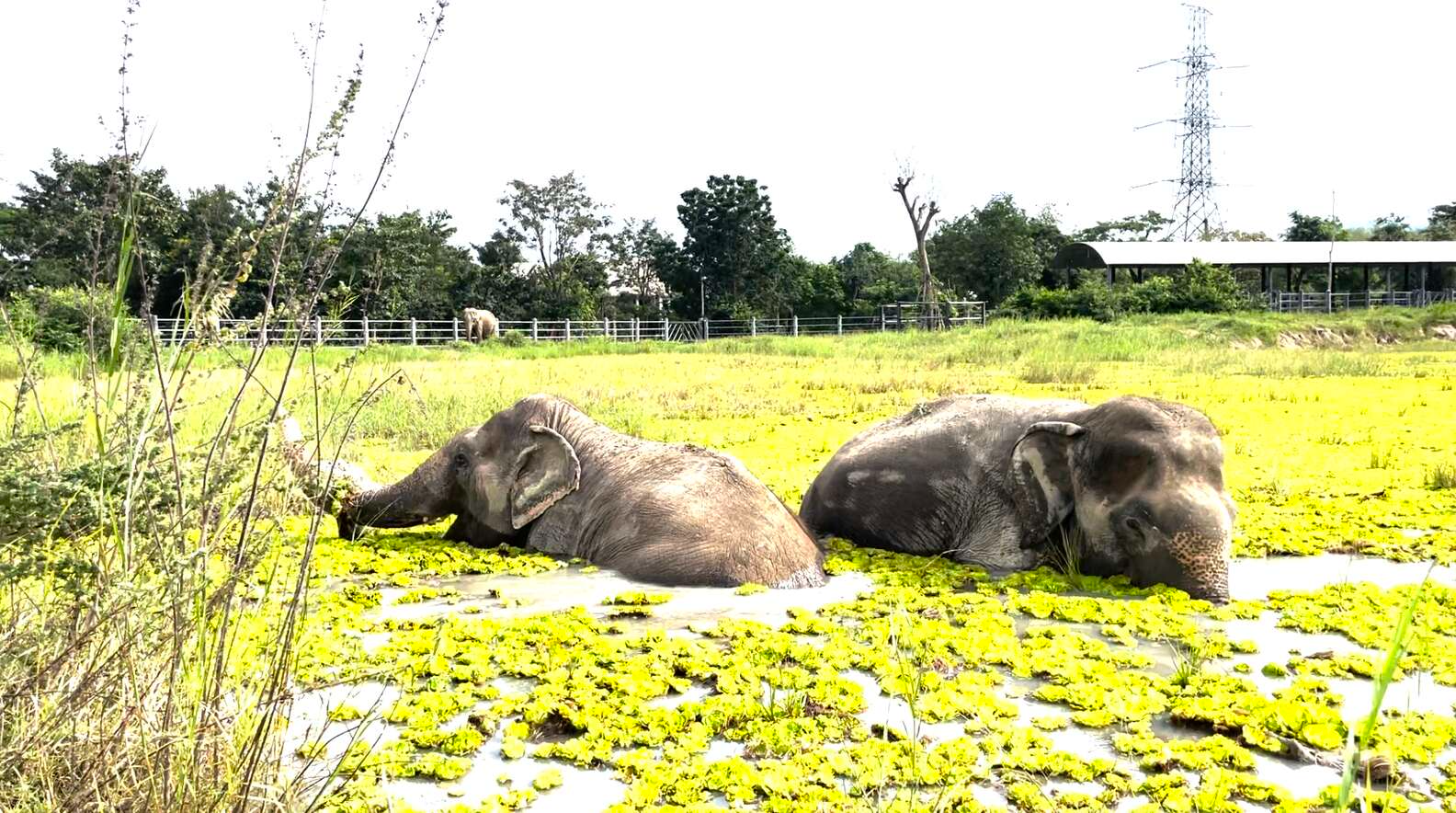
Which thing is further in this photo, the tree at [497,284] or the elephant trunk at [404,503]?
the tree at [497,284]

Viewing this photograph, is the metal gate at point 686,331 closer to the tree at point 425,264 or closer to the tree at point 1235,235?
the tree at point 425,264

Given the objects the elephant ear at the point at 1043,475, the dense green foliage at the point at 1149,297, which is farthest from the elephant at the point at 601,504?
the dense green foliage at the point at 1149,297

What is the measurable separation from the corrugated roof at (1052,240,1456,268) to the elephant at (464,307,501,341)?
72.5 ft

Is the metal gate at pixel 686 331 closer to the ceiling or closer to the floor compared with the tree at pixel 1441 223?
closer to the floor

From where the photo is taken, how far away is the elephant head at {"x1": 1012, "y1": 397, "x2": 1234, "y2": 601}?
5.39 m

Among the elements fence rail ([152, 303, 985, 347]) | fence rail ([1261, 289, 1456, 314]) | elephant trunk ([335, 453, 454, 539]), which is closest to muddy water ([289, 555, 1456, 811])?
elephant trunk ([335, 453, 454, 539])

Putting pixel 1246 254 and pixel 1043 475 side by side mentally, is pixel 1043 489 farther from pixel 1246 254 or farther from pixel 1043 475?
pixel 1246 254

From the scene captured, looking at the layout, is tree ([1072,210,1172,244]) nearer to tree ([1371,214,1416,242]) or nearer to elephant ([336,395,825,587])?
tree ([1371,214,1416,242])

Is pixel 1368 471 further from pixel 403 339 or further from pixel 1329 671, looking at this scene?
pixel 403 339

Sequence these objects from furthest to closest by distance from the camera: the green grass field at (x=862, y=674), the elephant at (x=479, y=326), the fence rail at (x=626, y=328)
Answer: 1. the elephant at (x=479, y=326)
2. the fence rail at (x=626, y=328)
3. the green grass field at (x=862, y=674)

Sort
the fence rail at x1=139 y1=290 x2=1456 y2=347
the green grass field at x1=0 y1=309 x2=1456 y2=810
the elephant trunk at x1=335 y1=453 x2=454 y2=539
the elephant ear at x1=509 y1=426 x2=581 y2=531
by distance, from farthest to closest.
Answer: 1. the fence rail at x1=139 y1=290 x2=1456 y2=347
2. the elephant trunk at x1=335 y1=453 x2=454 y2=539
3. the elephant ear at x1=509 y1=426 x2=581 y2=531
4. the green grass field at x1=0 y1=309 x2=1456 y2=810

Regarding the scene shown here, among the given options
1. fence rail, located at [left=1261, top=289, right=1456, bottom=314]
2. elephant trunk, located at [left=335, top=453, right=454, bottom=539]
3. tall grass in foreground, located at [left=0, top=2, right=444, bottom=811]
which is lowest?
elephant trunk, located at [left=335, top=453, right=454, bottom=539]

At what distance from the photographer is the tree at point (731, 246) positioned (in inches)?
2050

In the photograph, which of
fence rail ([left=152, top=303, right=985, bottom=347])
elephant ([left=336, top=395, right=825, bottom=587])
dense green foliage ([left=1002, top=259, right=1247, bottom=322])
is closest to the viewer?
elephant ([left=336, top=395, right=825, bottom=587])
